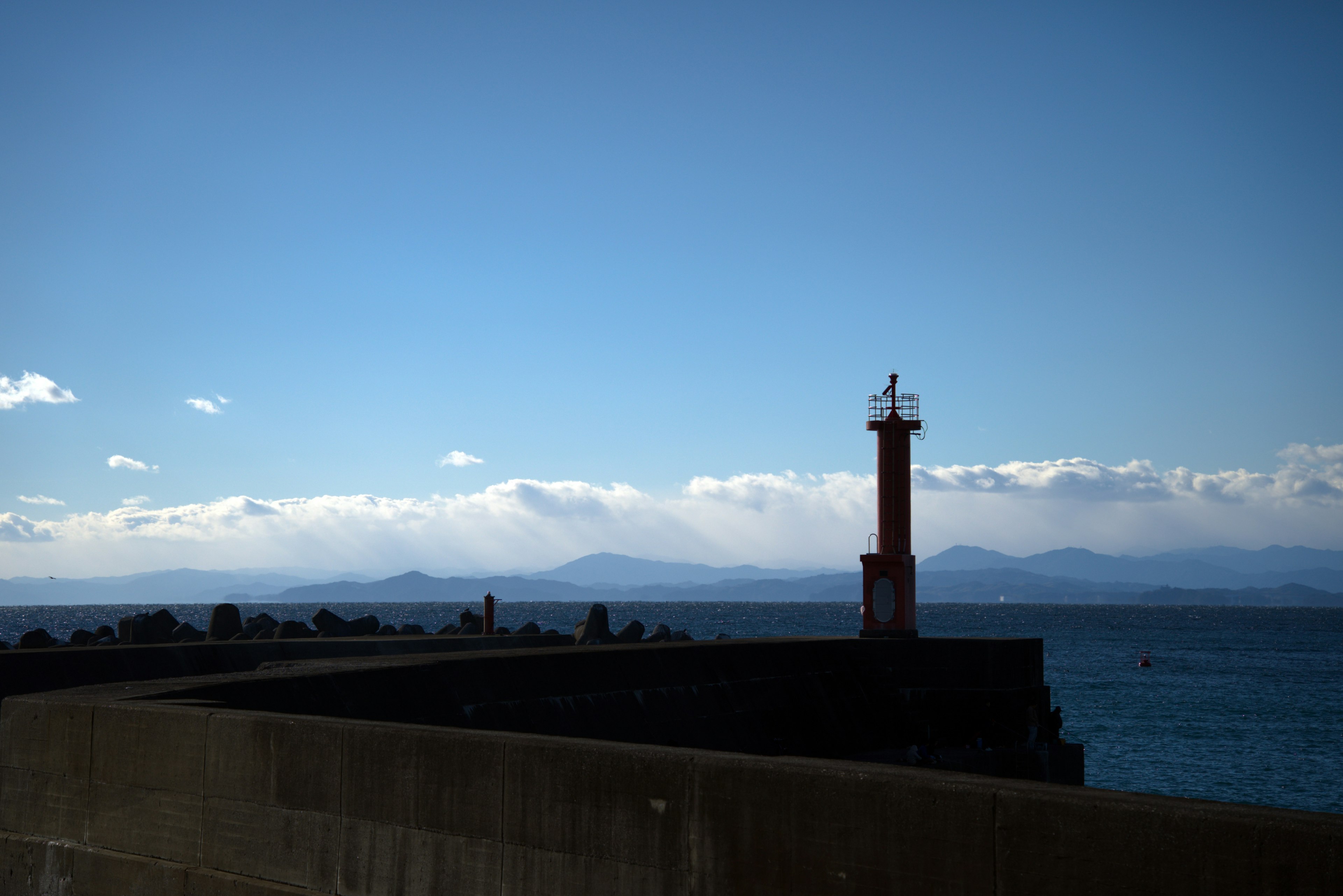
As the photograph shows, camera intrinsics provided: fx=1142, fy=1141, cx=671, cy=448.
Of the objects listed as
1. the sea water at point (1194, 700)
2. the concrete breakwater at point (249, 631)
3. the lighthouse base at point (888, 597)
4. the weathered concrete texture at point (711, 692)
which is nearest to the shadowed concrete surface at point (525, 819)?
the weathered concrete texture at point (711, 692)

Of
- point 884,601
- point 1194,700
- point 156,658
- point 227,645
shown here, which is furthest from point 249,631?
point 1194,700

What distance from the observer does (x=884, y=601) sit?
2250cm

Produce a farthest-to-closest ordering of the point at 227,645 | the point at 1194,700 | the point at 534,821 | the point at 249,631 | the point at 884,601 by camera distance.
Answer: the point at 1194,700
the point at 249,631
the point at 884,601
the point at 227,645
the point at 534,821

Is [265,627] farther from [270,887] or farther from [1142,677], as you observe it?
[1142,677]

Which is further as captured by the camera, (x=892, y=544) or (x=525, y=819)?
(x=892, y=544)

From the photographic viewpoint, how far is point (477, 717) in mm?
12484

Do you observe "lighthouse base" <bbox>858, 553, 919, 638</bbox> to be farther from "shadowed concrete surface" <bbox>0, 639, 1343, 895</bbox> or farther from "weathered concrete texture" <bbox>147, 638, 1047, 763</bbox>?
"shadowed concrete surface" <bbox>0, 639, 1343, 895</bbox>

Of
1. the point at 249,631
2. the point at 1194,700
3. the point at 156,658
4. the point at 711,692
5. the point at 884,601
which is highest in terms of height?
the point at 884,601

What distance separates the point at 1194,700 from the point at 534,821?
48.2 metres

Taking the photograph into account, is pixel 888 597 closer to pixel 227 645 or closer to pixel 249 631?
pixel 227 645

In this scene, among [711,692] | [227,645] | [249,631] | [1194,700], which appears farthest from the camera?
[1194,700]

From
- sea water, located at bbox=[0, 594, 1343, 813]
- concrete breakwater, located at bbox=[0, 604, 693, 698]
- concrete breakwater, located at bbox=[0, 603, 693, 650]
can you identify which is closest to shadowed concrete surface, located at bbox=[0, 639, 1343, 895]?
concrete breakwater, located at bbox=[0, 604, 693, 698]

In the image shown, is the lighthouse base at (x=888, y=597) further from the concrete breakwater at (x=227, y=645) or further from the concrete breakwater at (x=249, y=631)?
the concrete breakwater at (x=249, y=631)

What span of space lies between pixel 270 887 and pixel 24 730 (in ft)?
8.08
